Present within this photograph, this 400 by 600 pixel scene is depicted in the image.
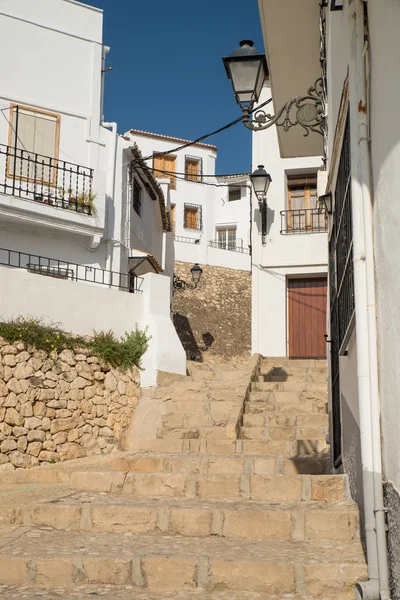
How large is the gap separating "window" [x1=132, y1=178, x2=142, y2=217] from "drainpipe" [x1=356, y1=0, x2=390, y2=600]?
49.4 feet

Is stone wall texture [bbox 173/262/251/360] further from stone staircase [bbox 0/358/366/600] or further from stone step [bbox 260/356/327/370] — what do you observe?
stone staircase [bbox 0/358/366/600]

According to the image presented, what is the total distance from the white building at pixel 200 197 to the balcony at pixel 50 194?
20.3 m

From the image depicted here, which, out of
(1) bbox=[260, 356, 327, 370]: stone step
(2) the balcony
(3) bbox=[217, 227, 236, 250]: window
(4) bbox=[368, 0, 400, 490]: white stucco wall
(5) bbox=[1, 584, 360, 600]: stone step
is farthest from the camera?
(3) bbox=[217, 227, 236, 250]: window

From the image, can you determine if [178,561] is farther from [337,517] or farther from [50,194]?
[50,194]

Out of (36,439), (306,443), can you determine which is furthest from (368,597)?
(36,439)

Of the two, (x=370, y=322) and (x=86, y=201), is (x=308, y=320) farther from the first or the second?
(x=370, y=322)

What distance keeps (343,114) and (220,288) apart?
24.6m

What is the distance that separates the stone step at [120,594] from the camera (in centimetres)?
487

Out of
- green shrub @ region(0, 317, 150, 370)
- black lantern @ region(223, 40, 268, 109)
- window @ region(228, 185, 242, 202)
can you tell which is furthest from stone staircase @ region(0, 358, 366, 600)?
window @ region(228, 185, 242, 202)

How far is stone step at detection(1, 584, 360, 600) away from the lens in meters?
4.87

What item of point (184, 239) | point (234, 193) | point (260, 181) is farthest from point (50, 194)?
point (234, 193)

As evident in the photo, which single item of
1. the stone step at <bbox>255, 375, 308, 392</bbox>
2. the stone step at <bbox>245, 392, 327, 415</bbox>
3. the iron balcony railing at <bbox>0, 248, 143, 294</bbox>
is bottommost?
the stone step at <bbox>245, 392, 327, 415</bbox>

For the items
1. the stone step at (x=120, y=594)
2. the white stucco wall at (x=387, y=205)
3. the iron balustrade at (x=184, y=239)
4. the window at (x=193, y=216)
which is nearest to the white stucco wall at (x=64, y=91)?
the stone step at (x=120, y=594)

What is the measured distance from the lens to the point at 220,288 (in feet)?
99.9
